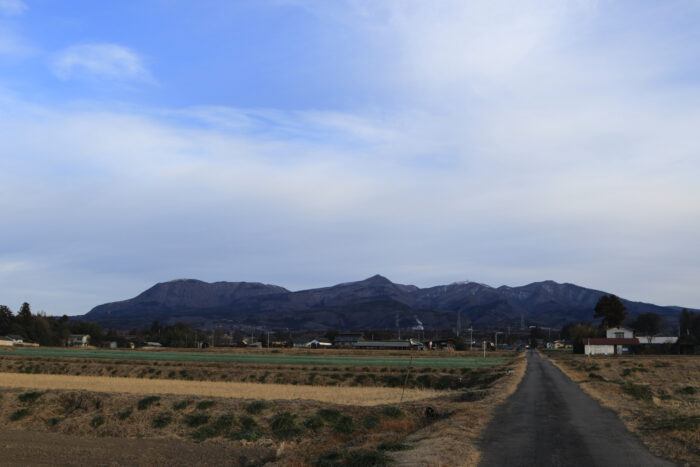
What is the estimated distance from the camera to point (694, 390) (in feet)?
148

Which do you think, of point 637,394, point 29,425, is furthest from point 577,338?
point 29,425

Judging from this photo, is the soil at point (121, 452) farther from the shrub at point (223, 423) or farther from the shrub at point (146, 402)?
the shrub at point (146, 402)

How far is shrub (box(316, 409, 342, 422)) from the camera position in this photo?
26.5 m

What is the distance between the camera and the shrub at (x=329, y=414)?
26484 mm

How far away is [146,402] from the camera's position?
3039cm

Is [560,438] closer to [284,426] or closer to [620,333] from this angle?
[284,426]

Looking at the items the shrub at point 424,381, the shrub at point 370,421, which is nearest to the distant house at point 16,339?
the shrub at point 424,381

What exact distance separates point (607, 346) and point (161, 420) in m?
136

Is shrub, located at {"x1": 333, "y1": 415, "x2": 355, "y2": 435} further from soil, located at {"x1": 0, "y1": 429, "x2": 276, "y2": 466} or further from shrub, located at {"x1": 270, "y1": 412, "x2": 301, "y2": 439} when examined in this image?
soil, located at {"x1": 0, "y1": 429, "x2": 276, "y2": 466}

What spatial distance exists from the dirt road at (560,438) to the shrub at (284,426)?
804cm

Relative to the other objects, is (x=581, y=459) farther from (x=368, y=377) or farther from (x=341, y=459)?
(x=368, y=377)

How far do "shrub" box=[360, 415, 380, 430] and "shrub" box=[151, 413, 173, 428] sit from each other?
8.82 m

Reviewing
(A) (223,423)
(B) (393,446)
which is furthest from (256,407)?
(B) (393,446)

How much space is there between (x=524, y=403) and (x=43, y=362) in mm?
69912
